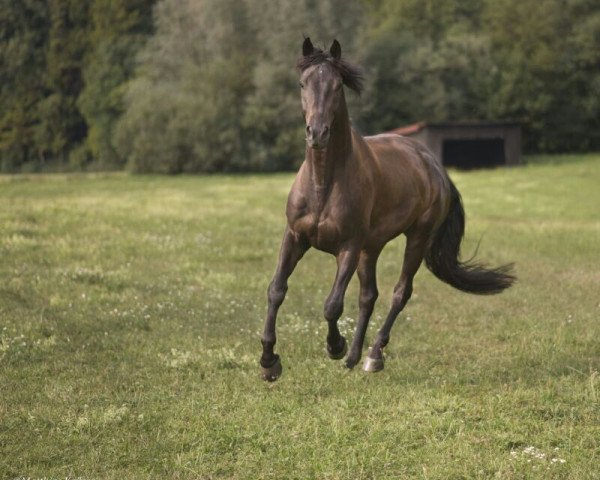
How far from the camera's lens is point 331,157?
24.2ft

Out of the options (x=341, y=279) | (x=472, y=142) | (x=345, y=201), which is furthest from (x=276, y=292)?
(x=472, y=142)

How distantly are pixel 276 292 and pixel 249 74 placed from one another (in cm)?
6268

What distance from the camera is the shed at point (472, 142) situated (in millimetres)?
54963

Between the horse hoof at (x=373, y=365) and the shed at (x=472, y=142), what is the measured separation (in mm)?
46626

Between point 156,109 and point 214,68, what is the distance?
6.30 m

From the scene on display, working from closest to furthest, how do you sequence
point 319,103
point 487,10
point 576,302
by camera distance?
1. point 319,103
2. point 576,302
3. point 487,10

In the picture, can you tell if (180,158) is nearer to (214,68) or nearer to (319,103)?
(214,68)

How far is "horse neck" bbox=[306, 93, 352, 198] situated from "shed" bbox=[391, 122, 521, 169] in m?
47.7

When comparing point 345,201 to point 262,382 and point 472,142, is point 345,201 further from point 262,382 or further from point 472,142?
point 472,142

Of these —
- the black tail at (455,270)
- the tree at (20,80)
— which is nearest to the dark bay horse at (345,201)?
the black tail at (455,270)

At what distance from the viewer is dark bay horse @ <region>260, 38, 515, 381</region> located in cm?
702

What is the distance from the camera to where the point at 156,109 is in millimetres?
65875

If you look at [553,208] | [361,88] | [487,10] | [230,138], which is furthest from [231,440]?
[487,10]

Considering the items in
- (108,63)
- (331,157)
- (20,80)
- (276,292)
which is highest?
(108,63)
